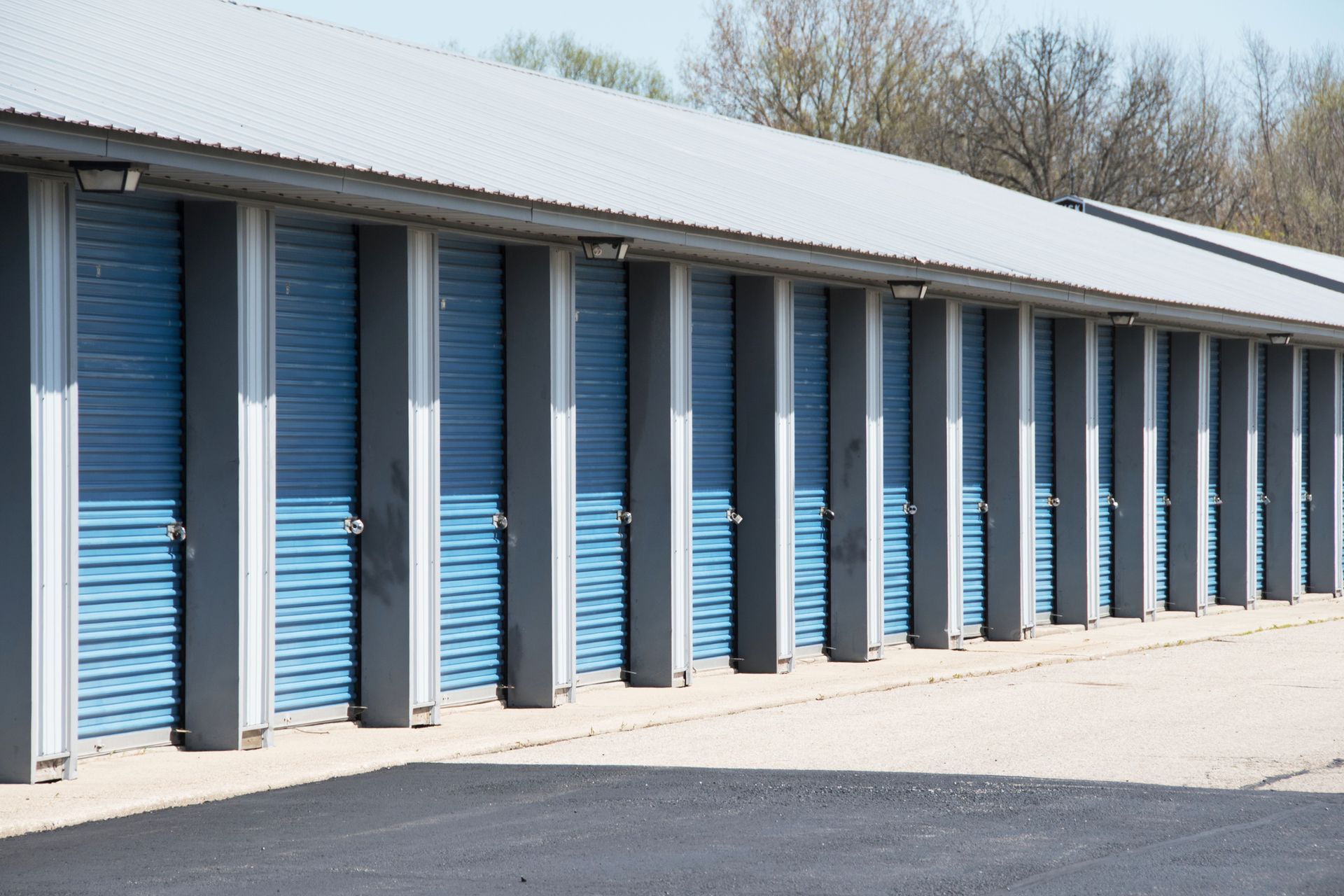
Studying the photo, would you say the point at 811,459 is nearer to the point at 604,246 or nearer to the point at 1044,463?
the point at 604,246

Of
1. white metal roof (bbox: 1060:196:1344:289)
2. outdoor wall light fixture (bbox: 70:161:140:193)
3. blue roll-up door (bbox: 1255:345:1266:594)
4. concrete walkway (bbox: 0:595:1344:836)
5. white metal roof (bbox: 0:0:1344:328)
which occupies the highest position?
white metal roof (bbox: 1060:196:1344:289)

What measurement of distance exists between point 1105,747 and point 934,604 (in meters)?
5.66

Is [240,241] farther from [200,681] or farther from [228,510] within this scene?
[200,681]

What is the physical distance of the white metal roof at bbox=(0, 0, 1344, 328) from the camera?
30.0ft

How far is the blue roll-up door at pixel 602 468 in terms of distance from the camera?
12070 millimetres

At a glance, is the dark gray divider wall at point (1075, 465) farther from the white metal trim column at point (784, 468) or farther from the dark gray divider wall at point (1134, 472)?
the white metal trim column at point (784, 468)

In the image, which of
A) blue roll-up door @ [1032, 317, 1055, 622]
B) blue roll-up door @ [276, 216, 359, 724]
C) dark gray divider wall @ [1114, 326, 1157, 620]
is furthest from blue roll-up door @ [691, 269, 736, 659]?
dark gray divider wall @ [1114, 326, 1157, 620]

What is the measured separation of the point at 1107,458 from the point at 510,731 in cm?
1030

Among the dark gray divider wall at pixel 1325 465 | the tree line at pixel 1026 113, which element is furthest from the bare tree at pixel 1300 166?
the dark gray divider wall at pixel 1325 465

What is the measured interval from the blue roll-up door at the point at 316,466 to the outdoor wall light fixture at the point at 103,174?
1864 millimetres

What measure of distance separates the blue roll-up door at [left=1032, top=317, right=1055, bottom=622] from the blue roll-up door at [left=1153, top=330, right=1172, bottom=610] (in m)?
2.36

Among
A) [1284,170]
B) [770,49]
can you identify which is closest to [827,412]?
[770,49]

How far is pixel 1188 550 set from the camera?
63.7ft

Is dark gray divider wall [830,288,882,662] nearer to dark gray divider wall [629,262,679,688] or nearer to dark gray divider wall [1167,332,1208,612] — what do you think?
dark gray divider wall [629,262,679,688]
